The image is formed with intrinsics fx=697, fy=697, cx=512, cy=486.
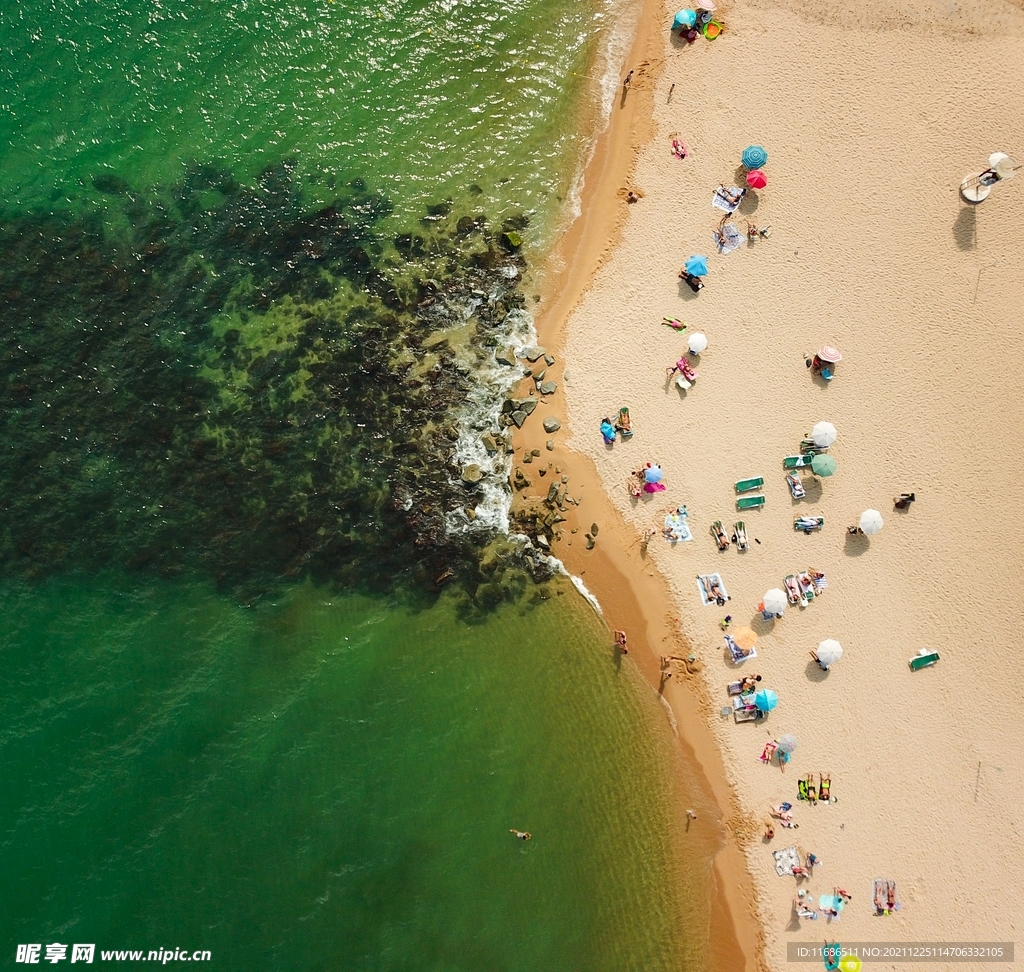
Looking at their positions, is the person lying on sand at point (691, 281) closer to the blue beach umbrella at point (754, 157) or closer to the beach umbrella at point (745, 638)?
the blue beach umbrella at point (754, 157)

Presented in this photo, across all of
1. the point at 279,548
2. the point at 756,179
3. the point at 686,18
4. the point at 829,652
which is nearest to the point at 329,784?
the point at 279,548

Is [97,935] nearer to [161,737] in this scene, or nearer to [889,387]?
[161,737]

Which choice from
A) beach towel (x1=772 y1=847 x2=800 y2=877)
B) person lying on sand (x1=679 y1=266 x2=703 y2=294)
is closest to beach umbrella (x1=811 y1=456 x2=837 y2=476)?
person lying on sand (x1=679 y1=266 x2=703 y2=294)

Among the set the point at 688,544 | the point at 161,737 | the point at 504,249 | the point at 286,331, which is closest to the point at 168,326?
the point at 286,331

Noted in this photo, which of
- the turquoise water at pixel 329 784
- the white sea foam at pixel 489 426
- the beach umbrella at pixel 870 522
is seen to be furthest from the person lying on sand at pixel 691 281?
the turquoise water at pixel 329 784

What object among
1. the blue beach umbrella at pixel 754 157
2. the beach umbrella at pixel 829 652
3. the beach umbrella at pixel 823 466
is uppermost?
the blue beach umbrella at pixel 754 157

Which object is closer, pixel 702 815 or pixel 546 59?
pixel 702 815

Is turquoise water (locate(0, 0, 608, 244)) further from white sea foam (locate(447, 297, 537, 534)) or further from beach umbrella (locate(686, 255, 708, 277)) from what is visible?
beach umbrella (locate(686, 255, 708, 277))
